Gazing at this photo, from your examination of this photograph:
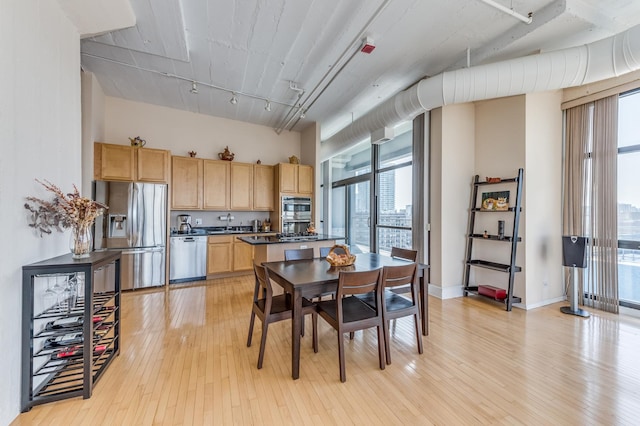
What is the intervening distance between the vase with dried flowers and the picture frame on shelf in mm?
4750

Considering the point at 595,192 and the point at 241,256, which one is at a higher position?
the point at 595,192

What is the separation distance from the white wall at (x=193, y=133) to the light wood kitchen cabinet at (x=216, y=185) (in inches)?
18.5

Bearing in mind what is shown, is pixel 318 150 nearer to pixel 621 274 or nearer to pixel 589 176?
pixel 589 176

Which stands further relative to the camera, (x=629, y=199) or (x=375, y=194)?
(x=375, y=194)

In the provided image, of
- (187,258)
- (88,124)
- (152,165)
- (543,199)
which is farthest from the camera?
(187,258)

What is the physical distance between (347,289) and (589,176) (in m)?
3.97

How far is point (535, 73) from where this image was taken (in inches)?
120

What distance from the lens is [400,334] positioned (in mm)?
2949

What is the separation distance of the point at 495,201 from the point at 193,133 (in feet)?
19.0

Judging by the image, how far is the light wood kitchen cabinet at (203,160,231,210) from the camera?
545 centimetres

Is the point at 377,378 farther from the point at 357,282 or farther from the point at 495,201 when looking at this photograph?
→ the point at 495,201

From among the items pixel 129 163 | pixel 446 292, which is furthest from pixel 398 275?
pixel 129 163

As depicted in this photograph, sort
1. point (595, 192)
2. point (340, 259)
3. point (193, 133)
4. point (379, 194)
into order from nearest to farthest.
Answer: point (340, 259)
point (595, 192)
point (193, 133)
point (379, 194)

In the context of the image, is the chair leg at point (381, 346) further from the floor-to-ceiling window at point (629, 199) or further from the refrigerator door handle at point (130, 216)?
the refrigerator door handle at point (130, 216)
